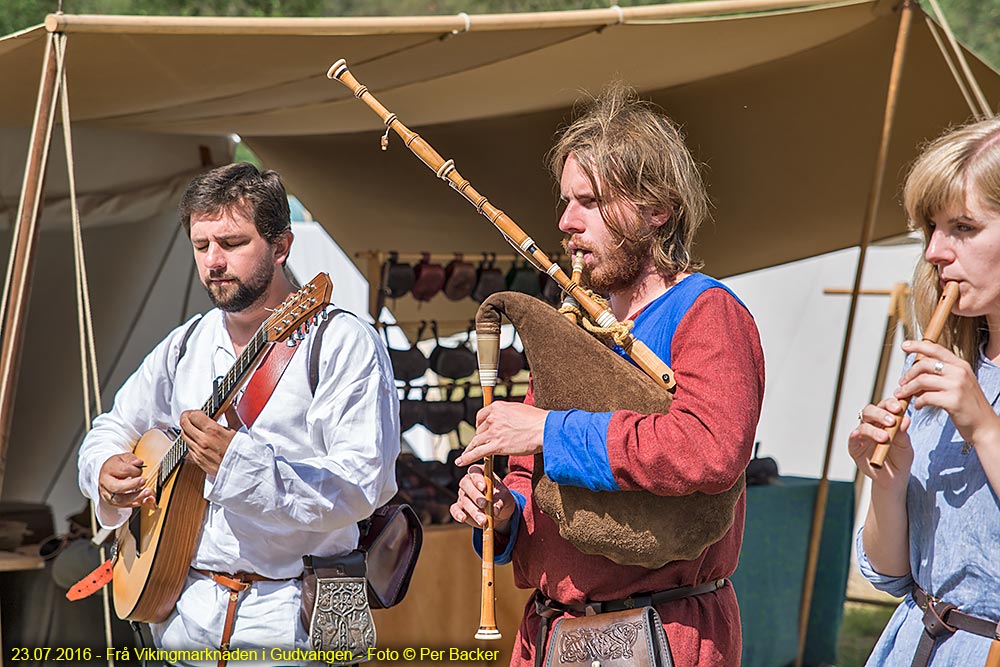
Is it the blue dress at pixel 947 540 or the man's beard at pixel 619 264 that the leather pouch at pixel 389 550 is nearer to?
the man's beard at pixel 619 264

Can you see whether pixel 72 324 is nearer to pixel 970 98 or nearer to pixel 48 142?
pixel 48 142

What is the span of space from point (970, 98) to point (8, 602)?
332cm

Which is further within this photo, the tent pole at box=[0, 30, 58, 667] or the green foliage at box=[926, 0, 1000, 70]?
the green foliage at box=[926, 0, 1000, 70]

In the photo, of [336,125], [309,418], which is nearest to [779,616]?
[336,125]

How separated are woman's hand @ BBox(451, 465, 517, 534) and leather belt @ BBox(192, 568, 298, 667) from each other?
19.1 inches

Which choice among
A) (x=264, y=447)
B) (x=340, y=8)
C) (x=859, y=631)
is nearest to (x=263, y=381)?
(x=264, y=447)

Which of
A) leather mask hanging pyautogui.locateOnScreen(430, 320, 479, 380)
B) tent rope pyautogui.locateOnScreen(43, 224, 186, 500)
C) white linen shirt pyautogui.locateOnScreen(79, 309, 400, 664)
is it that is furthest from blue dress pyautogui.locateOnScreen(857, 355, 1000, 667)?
tent rope pyautogui.locateOnScreen(43, 224, 186, 500)

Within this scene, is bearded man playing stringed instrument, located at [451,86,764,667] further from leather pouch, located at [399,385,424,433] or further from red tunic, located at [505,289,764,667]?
leather pouch, located at [399,385,424,433]

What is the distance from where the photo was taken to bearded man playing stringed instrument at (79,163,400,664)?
1875 millimetres

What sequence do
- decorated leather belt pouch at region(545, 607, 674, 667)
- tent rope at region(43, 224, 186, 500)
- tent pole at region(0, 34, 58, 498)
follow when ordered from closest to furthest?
decorated leather belt pouch at region(545, 607, 674, 667), tent pole at region(0, 34, 58, 498), tent rope at region(43, 224, 186, 500)

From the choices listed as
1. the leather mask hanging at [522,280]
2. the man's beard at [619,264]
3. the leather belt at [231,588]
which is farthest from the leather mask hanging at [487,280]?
the man's beard at [619,264]

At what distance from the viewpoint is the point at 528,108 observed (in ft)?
13.2

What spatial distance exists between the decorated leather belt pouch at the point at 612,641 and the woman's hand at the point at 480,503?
0.55 ft

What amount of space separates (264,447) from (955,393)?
1.10m
